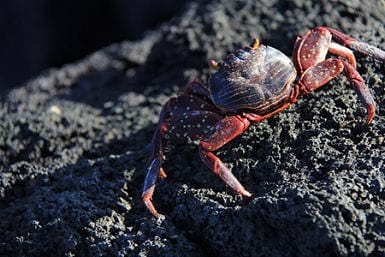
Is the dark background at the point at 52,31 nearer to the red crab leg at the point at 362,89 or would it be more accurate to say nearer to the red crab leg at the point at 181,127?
the red crab leg at the point at 181,127

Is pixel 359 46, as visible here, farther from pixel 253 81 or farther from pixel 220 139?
pixel 220 139

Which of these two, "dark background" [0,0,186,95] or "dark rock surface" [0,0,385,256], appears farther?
"dark background" [0,0,186,95]

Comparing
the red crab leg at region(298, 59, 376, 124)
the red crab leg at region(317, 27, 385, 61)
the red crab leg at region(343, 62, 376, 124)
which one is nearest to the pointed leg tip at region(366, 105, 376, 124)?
the red crab leg at region(343, 62, 376, 124)

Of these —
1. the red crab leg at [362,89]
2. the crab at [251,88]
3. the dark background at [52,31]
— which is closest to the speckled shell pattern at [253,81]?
the crab at [251,88]

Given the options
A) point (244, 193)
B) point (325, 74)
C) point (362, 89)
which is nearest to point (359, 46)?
point (325, 74)

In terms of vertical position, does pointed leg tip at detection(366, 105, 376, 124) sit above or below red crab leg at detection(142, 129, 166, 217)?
below

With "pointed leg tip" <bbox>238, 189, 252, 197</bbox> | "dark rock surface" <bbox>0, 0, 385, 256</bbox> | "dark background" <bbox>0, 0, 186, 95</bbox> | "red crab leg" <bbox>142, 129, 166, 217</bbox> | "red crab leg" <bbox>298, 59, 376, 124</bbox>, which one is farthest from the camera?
"dark background" <bbox>0, 0, 186, 95</bbox>

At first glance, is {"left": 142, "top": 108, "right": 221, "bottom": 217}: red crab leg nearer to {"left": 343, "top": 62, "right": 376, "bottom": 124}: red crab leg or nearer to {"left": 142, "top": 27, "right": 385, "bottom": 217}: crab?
{"left": 142, "top": 27, "right": 385, "bottom": 217}: crab
